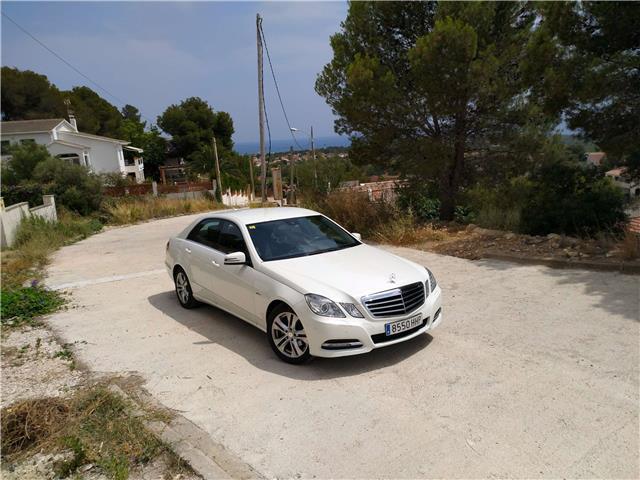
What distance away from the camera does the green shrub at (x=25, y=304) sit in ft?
23.2

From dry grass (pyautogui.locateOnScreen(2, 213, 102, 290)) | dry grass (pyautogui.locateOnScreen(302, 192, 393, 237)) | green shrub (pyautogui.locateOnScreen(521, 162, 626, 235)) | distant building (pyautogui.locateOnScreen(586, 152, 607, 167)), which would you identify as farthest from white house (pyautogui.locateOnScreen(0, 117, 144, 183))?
distant building (pyautogui.locateOnScreen(586, 152, 607, 167))

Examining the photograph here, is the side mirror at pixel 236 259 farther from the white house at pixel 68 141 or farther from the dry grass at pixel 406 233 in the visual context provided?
the white house at pixel 68 141

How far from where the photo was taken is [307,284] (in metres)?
4.67

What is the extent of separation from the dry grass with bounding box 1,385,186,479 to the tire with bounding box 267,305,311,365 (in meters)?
1.44

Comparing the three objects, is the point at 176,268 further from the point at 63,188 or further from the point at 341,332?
the point at 63,188

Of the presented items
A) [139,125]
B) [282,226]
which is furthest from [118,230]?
[139,125]

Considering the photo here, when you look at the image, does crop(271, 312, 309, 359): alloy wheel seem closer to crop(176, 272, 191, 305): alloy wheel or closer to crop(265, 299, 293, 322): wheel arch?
crop(265, 299, 293, 322): wheel arch

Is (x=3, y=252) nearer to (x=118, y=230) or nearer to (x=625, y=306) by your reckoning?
(x=118, y=230)

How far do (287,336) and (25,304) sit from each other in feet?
16.2

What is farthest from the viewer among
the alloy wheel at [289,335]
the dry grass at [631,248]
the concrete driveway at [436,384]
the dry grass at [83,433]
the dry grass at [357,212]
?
the dry grass at [357,212]

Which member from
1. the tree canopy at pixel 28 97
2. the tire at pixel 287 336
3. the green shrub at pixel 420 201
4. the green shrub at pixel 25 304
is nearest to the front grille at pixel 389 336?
the tire at pixel 287 336

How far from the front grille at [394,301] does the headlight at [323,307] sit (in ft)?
0.88

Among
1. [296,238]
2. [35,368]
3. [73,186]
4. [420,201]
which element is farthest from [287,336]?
[73,186]

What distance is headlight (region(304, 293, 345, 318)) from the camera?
444 cm
